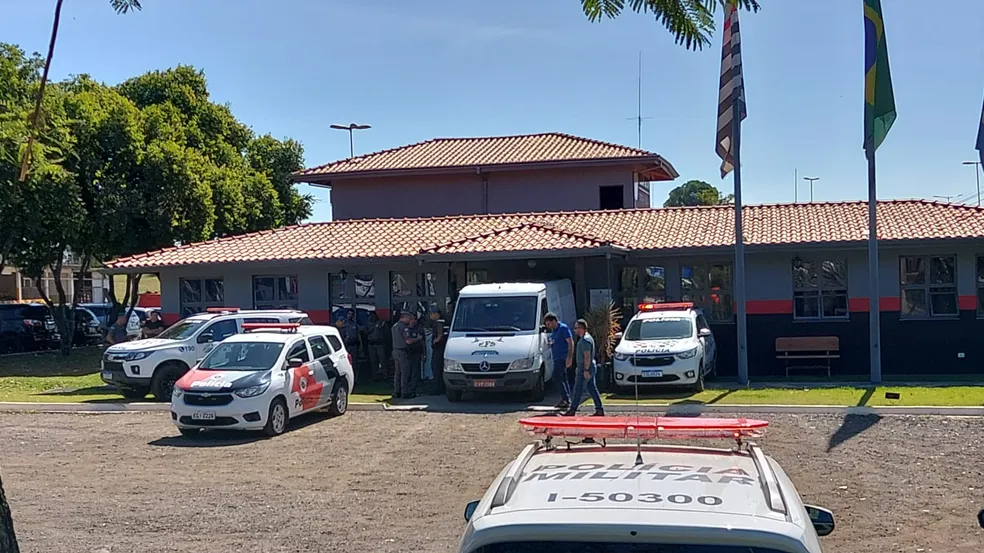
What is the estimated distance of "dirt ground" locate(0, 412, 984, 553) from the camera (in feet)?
29.1

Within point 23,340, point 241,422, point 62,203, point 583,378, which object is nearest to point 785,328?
point 583,378

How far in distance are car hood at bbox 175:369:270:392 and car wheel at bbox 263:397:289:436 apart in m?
0.44

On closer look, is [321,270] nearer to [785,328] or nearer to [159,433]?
[159,433]

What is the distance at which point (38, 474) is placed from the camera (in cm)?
1230

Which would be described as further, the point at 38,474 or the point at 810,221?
the point at 810,221

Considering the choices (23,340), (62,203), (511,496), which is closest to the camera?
(511,496)

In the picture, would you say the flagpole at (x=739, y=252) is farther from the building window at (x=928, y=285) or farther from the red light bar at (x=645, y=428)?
the red light bar at (x=645, y=428)

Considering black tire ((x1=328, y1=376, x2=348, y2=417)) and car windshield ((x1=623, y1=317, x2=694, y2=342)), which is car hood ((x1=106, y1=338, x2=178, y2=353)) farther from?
car windshield ((x1=623, y1=317, x2=694, y2=342))

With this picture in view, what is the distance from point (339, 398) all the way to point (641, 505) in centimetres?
1493

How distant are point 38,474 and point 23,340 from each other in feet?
78.6

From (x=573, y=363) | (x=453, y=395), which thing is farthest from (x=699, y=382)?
(x=453, y=395)

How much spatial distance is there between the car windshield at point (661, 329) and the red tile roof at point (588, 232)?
206cm

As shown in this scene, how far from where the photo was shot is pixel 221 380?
50.5 ft

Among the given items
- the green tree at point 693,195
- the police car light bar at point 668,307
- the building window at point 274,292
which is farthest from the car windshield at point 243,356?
the green tree at point 693,195
